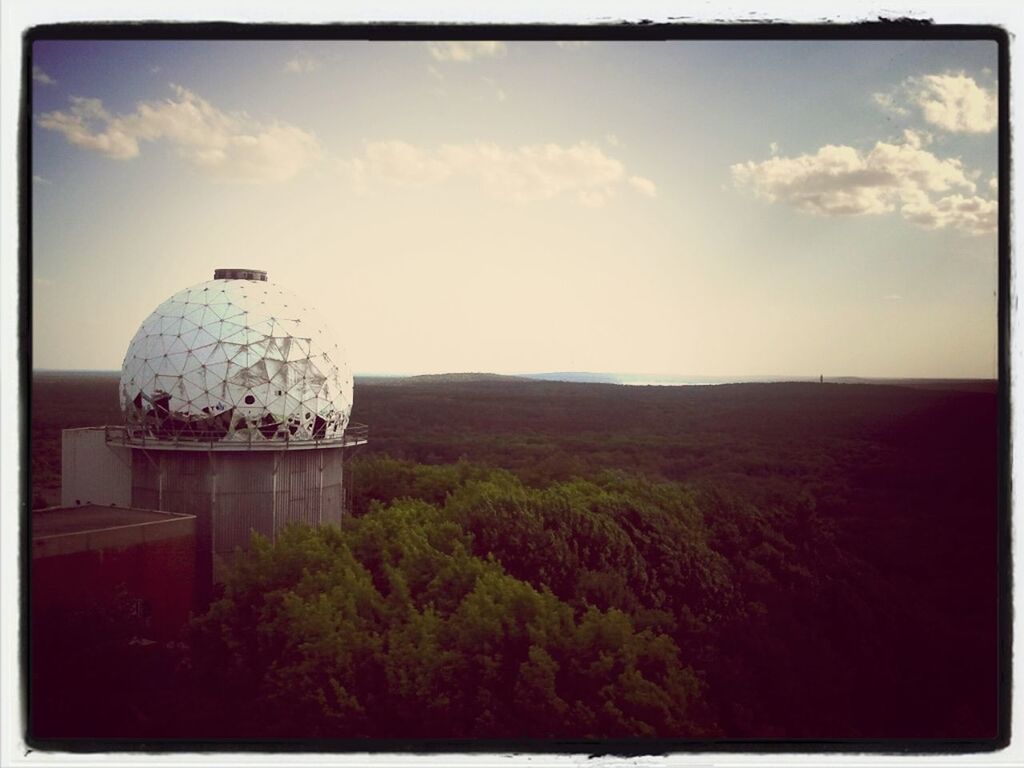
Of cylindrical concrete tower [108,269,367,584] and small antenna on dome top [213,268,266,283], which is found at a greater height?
small antenna on dome top [213,268,266,283]

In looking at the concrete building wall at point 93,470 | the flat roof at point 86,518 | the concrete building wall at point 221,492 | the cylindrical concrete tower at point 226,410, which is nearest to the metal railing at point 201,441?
the cylindrical concrete tower at point 226,410

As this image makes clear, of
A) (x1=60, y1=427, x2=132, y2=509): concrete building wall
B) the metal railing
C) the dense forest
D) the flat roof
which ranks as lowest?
the dense forest

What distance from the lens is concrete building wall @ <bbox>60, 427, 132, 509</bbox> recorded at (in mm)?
21250

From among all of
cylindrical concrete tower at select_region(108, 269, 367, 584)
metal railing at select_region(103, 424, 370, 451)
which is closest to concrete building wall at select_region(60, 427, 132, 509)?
cylindrical concrete tower at select_region(108, 269, 367, 584)

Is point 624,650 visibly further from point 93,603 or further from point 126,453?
point 126,453

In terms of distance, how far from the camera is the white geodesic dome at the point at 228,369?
20.0 meters

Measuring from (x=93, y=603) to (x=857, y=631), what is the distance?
48.7 ft

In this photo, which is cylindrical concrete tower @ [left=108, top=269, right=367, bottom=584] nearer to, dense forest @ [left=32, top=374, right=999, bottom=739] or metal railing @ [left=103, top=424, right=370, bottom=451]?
metal railing @ [left=103, top=424, right=370, bottom=451]

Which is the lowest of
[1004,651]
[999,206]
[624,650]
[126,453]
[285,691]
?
[285,691]

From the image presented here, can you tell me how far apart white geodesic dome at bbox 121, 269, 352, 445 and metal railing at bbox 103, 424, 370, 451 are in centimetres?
3

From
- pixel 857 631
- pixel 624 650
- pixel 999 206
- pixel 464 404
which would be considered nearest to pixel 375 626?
pixel 624 650

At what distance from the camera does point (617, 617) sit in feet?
48.5

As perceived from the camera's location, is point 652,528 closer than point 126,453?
Yes

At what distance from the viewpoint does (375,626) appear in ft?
53.0
